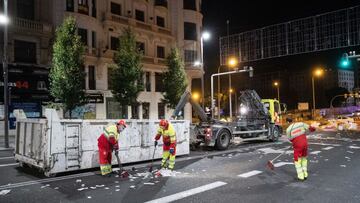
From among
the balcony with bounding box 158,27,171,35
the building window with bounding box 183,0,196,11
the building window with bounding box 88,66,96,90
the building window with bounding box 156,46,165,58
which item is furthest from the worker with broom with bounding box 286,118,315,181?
the building window with bounding box 183,0,196,11

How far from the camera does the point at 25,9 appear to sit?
2661 centimetres

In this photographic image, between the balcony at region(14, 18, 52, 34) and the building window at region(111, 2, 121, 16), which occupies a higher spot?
the building window at region(111, 2, 121, 16)

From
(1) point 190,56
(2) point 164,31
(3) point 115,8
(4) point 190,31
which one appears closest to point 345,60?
(1) point 190,56

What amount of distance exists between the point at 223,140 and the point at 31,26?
18.2 meters

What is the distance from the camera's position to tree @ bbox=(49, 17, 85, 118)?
21.9m

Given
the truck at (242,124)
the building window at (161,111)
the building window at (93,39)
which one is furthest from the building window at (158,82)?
the truck at (242,124)

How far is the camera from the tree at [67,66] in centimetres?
2194

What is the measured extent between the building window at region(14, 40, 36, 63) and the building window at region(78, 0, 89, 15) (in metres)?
5.23

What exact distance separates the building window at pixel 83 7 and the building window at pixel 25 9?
3.70 m

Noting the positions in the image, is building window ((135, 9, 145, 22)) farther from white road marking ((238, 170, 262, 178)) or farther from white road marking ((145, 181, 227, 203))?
white road marking ((145, 181, 227, 203))

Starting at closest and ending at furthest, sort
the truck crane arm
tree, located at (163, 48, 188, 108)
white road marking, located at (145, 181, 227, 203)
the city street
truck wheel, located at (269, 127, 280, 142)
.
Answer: white road marking, located at (145, 181, 227, 203) → the city street → the truck crane arm → truck wheel, located at (269, 127, 280, 142) → tree, located at (163, 48, 188, 108)

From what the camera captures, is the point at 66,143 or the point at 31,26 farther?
the point at 31,26

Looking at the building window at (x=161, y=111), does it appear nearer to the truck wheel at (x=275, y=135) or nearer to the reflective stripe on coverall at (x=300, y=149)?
the truck wheel at (x=275, y=135)

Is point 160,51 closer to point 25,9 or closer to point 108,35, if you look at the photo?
point 108,35
